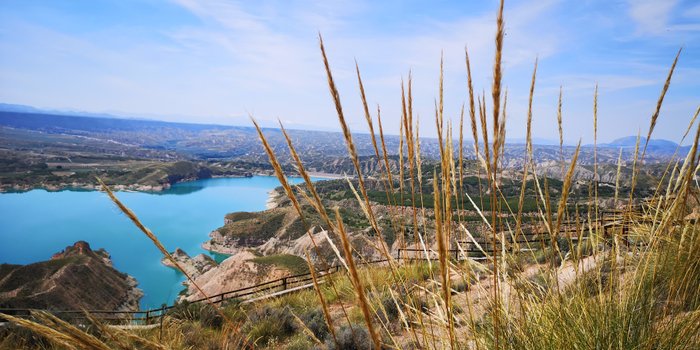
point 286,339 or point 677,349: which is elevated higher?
point 677,349

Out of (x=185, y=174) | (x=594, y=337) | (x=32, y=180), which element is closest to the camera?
(x=594, y=337)

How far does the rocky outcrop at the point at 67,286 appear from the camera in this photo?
Result: 33.7 meters

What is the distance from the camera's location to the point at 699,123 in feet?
4.23

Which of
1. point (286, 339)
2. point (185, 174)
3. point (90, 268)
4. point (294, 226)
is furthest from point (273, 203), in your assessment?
point (286, 339)

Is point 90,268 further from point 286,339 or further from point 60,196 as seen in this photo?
point 60,196

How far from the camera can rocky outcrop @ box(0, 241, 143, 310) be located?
110 ft

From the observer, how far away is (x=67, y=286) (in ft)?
120

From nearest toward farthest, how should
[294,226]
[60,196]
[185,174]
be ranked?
[294,226] < [60,196] < [185,174]

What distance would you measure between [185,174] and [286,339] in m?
150

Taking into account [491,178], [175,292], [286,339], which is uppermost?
[491,178]

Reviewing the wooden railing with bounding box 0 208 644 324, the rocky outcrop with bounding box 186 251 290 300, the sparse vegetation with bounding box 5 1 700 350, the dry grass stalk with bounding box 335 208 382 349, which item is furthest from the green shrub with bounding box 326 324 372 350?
the rocky outcrop with bounding box 186 251 290 300

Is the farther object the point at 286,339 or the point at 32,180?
the point at 32,180

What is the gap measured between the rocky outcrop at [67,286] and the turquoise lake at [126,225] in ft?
11.1

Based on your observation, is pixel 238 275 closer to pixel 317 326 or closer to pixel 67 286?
pixel 67 286
